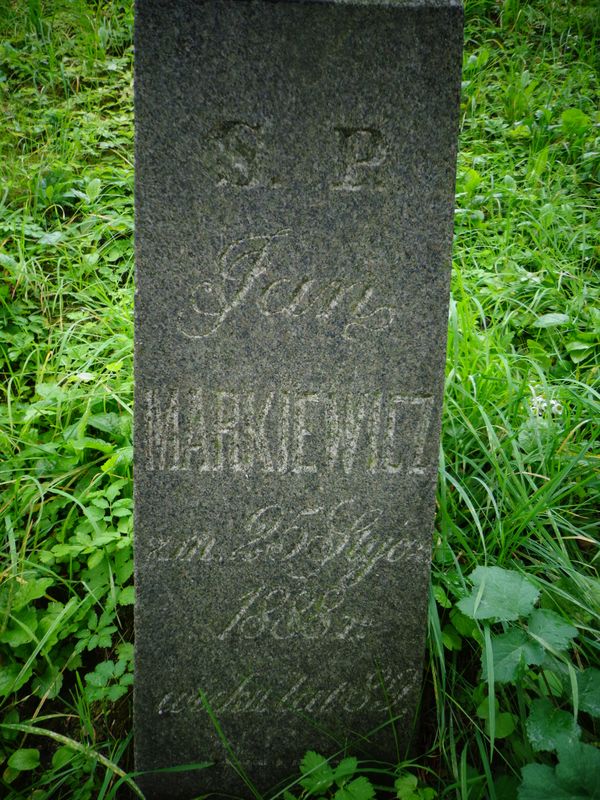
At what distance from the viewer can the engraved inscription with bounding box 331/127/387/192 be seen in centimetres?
124

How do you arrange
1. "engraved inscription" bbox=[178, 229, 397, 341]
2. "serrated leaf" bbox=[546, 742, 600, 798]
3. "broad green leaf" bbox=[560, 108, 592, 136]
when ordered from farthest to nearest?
1. "broad green leaf" bbox=[560, 108, 592, 136]
2. "engraved inscription" bbox=[178, 229, 397, 341]
3. "serrated leaf" bbox=[546, 742, 600, 798]

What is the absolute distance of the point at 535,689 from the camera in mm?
1597

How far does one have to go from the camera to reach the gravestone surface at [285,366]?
1198mm

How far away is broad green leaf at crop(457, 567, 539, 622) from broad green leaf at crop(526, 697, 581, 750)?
0.20 m

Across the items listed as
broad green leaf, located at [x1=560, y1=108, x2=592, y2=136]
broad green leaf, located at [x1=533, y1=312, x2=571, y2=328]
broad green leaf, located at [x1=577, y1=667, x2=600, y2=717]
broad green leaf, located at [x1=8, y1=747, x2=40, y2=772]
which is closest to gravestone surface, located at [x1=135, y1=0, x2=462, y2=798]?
broad green leaf, located at [x1=8, y1=747, x2=40, y2=772]

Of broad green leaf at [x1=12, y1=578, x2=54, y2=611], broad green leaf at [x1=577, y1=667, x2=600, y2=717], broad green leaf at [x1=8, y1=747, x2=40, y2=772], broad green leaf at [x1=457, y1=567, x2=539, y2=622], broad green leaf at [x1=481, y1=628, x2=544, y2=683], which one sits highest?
broad green leaf at [x1=457, y1=567, x2=539, y2=622]

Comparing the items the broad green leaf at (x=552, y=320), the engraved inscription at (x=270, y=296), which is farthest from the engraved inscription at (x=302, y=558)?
the broad green leaf at (x=552, y=320)

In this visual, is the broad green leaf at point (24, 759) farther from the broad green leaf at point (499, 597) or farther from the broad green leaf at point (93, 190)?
the broad green leaf at point (93, 190)

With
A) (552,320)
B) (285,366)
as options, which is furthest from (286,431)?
(552,320)

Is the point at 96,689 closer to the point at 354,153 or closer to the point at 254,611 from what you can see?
the point at 254,611

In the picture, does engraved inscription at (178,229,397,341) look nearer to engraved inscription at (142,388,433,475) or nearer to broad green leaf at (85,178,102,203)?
engraved inscription at (142,388,433,475)

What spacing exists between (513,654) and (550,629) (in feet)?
0.34

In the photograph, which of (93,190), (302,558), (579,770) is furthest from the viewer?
(93,190)

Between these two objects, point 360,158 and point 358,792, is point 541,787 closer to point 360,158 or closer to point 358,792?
point 358,792
